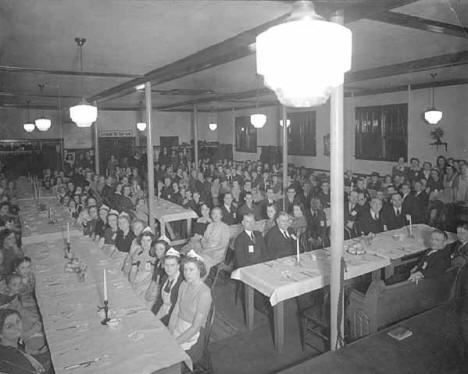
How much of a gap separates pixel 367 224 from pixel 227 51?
4.75 metres

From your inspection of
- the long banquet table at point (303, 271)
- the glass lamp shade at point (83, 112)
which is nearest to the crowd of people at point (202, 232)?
the long banquet table at point (303, 271)

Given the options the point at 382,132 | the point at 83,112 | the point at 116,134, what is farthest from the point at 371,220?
the point at 116,134

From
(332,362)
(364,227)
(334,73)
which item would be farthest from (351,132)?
(334,73)

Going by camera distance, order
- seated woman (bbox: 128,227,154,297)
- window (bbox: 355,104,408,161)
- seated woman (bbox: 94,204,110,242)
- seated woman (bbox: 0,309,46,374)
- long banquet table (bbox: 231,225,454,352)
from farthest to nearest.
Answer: window (bbox: 355,104,408,161), seated woman (bbox: 94,204,110,242), seated woman (bbox: 128,227,154,297), long banquet table (bbox: 231,225,454,352), seated woman (bbox: 0,309,46,374)

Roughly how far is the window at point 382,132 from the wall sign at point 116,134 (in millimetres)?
12878

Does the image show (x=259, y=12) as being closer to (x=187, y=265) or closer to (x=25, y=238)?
(x=187, y=265)

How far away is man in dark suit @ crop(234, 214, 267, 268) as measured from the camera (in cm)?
679

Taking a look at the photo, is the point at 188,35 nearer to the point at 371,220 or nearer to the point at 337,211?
the point at 337,211

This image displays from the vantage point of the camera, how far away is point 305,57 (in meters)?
1.95

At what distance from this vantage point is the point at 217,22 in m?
5.37

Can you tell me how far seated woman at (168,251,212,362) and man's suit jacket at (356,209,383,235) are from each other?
456cm

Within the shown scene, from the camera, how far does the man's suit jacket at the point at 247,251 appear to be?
6773mm

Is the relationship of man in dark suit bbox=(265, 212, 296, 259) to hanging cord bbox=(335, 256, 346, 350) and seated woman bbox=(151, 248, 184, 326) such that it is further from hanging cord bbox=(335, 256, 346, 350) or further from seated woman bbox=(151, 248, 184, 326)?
hanging cord bbox=(335, 256, 346, 350)

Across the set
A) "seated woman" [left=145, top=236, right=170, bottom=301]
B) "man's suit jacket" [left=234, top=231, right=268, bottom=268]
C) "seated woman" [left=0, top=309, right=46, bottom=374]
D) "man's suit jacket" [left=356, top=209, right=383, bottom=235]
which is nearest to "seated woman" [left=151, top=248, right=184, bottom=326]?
"seated woman" [left=145, top=236, right=170, bottom=301]
